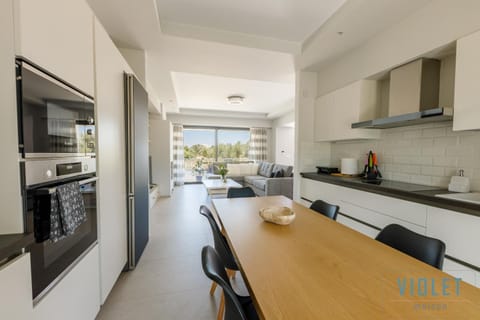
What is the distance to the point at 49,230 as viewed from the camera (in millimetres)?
957

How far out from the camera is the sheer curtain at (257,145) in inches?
324

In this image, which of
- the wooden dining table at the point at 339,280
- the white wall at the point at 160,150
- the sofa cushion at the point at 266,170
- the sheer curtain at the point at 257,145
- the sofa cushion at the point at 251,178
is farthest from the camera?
the sheer curtain at the point at 257,145

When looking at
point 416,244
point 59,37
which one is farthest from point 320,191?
point 59,37

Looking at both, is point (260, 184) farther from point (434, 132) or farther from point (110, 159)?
point (110, 159)

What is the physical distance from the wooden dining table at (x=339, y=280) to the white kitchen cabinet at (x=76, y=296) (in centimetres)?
91

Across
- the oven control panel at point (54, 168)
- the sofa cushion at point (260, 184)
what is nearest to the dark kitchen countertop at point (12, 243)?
the oven control panel at point (54, 168)

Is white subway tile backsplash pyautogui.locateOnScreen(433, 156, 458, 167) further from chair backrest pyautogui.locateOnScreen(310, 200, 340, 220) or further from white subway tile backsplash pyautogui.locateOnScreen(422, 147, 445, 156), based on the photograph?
chair backrest pyautogui.locateOnScreen(310, 200, 340, 220)

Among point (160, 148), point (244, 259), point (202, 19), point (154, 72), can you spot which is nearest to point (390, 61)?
point (202, 19)

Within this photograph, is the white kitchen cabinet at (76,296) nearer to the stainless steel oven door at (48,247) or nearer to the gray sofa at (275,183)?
the stainless steel oven door at (48,247)

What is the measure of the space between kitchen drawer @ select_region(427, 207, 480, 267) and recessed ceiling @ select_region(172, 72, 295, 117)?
3635 mm

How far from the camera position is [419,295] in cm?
75

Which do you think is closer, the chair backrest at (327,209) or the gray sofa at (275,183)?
the chair backrest at (327,209)

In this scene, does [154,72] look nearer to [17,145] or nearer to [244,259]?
[17,145]

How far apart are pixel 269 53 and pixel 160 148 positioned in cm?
398
